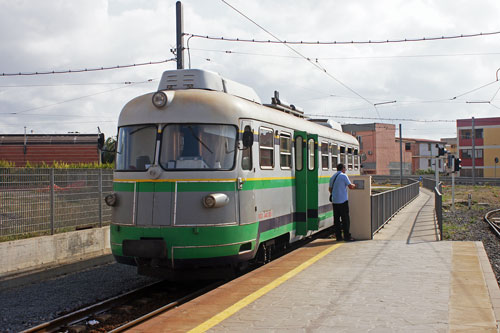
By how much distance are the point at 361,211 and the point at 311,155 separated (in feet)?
6.10

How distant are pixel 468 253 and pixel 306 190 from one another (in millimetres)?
3473

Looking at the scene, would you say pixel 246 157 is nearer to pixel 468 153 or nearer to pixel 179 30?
pixel 179 30

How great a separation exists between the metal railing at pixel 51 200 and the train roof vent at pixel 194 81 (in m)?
4.25

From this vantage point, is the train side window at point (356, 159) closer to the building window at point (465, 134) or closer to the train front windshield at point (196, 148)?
the train front windshield at point (196, 148)

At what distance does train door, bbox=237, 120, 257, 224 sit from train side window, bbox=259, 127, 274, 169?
18.2 inches

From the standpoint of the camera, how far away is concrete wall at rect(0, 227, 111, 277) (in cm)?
1066

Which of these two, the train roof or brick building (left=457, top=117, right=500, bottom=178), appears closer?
the train roof

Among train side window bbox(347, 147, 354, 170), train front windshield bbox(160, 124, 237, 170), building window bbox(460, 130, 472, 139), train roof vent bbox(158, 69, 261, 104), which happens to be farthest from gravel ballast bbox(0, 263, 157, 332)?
building window bbox(460, 130, 472, 139)

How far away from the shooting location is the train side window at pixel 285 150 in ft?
35.5

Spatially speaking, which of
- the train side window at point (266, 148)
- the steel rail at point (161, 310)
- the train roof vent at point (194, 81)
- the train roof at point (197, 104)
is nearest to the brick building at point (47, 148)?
the train roof vent at point (194, 81)

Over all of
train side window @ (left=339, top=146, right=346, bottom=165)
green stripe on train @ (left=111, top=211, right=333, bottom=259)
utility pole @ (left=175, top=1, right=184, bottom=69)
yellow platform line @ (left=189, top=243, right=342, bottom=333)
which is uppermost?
utility pole @ (left=175, top=1, right=184, bottom=69)

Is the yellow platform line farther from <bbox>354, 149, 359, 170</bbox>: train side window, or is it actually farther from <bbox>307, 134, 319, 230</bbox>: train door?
<bbox>354, 149, 359, 170</bbox>: train side window

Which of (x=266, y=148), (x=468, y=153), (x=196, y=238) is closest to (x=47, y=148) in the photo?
(x=266, y=148)

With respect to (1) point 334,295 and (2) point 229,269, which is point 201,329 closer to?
(1) point 334,295
